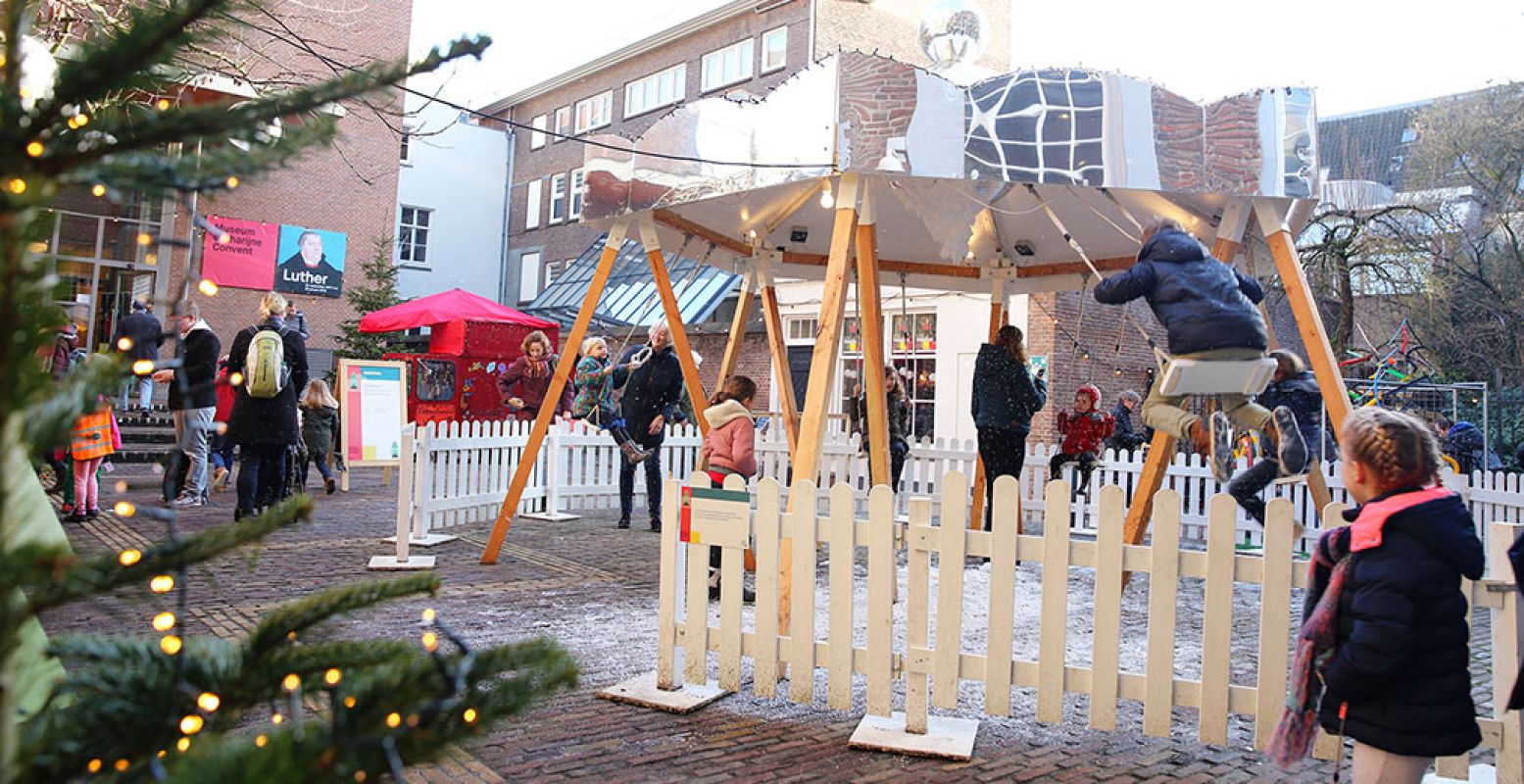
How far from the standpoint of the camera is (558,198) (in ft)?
112

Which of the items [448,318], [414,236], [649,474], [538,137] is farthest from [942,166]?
[538,137]

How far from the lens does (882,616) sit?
158 inches

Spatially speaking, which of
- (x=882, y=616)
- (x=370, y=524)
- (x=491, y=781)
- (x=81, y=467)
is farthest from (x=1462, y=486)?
(x=81, y=467)

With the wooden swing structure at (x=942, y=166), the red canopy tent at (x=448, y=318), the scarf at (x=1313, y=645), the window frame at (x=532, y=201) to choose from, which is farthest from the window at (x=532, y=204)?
the scarf at (x=1313, y=645)

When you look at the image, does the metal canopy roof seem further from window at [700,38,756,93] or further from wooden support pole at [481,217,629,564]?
wooden support pole at [481,217,629,564]

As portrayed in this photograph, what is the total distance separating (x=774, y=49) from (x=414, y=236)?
1427 centimetres

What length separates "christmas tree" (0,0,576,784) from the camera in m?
0.80

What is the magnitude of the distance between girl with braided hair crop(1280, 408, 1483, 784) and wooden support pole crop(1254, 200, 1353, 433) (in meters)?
3.44

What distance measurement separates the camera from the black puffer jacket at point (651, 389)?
9492 mm

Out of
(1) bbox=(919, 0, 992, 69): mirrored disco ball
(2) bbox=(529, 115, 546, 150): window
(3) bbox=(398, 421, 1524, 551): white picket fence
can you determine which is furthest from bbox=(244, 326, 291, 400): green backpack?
(2) bbox=(529, 115, 546, 150): window

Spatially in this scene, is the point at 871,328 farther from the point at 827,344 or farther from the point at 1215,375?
the point at 1215,375

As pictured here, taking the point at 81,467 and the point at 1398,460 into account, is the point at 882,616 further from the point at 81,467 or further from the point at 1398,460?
the point at 81,467

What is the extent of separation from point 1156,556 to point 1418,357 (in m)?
19.8

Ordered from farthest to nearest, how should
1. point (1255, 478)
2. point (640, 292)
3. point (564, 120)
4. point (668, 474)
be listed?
point (564, 120), point (640, 292), point (668, 474), point (1255, 478)
